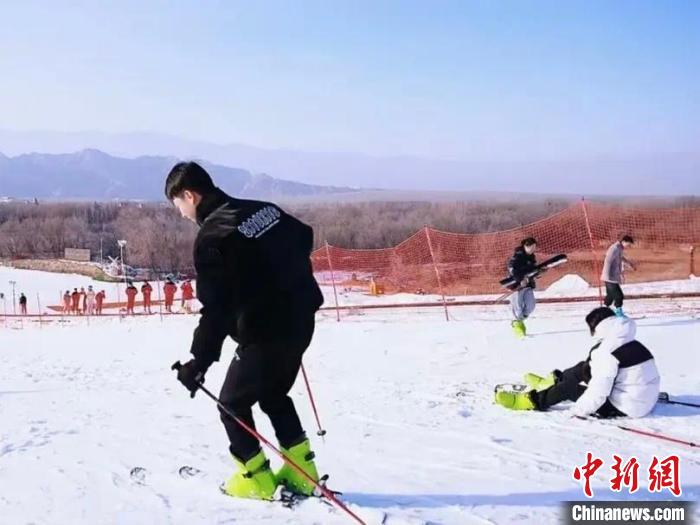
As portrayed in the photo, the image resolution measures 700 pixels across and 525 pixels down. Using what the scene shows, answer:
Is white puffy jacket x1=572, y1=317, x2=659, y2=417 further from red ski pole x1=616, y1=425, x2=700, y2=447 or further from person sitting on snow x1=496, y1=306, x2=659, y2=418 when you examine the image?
red ski pole x1=616, y1=425, x2=700, y2=447

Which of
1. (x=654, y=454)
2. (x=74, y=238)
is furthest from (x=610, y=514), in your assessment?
(x=74, y=238)

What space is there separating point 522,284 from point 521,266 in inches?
10.5

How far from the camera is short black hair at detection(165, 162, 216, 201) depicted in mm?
3494

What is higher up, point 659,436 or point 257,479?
point 257,479

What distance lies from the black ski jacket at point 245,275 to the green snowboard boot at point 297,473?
67cm

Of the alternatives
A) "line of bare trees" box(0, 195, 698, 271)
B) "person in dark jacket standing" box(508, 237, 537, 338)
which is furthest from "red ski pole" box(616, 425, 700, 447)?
"line of bare trees" box(0, 195, 698, 271)

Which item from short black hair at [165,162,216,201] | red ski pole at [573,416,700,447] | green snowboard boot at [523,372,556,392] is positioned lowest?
red ski pole at [573,416,700,447]

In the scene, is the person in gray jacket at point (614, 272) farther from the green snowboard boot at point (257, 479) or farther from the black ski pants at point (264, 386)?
the green snowboard boot at point (257, 479)

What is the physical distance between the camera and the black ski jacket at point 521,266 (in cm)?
1013

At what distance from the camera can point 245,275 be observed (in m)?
3.35


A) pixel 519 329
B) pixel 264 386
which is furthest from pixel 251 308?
pixel 519 329

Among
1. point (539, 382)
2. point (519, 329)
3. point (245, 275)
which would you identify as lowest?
point (519, 329)

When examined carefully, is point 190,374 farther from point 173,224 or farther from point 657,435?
point 173,224

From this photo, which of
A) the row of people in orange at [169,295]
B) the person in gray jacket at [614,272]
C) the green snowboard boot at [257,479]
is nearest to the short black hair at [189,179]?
the green snowboard boot at [257,479]
